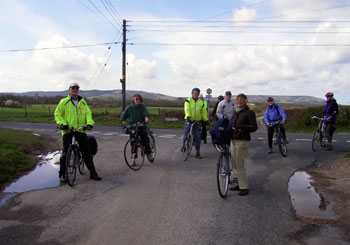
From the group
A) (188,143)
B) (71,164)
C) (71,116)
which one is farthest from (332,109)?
(71,164)

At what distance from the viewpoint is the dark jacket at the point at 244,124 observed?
5.72 metres

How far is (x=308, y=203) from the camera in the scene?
5.30 metres

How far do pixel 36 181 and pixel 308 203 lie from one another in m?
5.70

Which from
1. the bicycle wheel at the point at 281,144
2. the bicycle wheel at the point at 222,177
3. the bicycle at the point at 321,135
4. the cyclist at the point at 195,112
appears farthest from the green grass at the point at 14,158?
the bicycle at the point at 321,135

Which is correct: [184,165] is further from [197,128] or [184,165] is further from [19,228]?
[19,228]

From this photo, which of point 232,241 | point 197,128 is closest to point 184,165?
point 197,128

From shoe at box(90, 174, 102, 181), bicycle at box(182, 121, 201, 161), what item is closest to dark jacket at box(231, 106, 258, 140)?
shoe at box(90, 174, 102, 181)

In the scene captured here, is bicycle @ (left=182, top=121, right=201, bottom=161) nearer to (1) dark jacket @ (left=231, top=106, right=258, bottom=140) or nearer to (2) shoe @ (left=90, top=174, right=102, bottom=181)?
(2) shoe @ (left=90, top=174, right=102, bottom=181)

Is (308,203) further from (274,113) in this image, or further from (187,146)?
(274,113)

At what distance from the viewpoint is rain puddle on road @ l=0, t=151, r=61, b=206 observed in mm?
5949

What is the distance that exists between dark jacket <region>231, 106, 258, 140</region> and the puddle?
1.47 metres

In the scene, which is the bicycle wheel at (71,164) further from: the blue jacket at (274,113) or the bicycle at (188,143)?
the blue jacket at (274,113)

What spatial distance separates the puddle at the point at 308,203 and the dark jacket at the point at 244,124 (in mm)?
1467

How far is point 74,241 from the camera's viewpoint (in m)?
3.83
